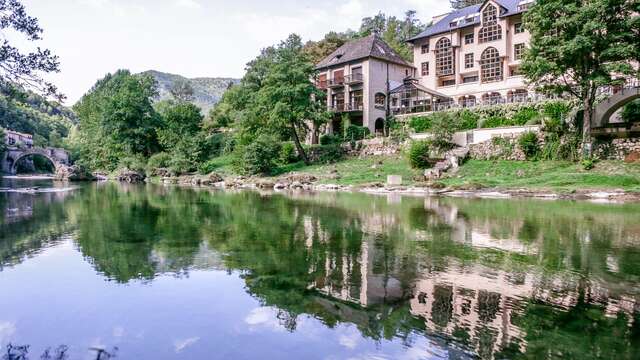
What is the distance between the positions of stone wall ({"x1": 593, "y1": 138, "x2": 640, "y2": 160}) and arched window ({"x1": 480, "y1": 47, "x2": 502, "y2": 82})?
21.0 meters

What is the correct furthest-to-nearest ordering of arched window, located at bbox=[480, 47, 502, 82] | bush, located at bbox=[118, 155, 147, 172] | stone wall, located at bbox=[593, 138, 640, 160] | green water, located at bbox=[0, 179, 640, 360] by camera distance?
bush, located at bbox=[118, 155, 147, 172] → arched window, located at bbox=[480, 47, 502, 82] → stone wall, located at bbox=[593, 138, 640, 160] → green water, located at bbox=[0, 179, 640, 360]

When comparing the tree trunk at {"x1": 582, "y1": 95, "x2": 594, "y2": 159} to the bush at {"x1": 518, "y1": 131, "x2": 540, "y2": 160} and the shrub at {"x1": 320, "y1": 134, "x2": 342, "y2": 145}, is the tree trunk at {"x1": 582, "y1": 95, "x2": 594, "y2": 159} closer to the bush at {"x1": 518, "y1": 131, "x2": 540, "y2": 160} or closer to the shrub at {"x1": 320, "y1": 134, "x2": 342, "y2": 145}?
the bush at {"x1": 518, "y1": 131, "x2": 540, "y2": 160}

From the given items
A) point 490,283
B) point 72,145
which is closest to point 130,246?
point 490,283

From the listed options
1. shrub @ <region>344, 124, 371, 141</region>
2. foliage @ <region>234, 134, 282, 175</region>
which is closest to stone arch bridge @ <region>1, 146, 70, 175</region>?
foliage @ <region>234, 134, 282, 175</region>

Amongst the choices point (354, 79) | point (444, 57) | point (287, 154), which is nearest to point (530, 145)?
point (444, 57)

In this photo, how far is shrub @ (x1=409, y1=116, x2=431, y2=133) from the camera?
55.8m

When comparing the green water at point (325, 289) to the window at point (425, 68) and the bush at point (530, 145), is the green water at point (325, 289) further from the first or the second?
the window at point (425, 68)

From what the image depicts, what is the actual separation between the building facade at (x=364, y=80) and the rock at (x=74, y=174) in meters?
37.9

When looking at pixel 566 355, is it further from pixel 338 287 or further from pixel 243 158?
pixel 243 158

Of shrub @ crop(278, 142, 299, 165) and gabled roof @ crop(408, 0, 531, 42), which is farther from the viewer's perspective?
shrub @ crop(278, 142, 299, 165)

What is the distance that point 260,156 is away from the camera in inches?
2238

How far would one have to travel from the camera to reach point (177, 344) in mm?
8102

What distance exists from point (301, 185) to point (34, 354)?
41500 mm

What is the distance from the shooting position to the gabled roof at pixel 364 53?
213 feet
